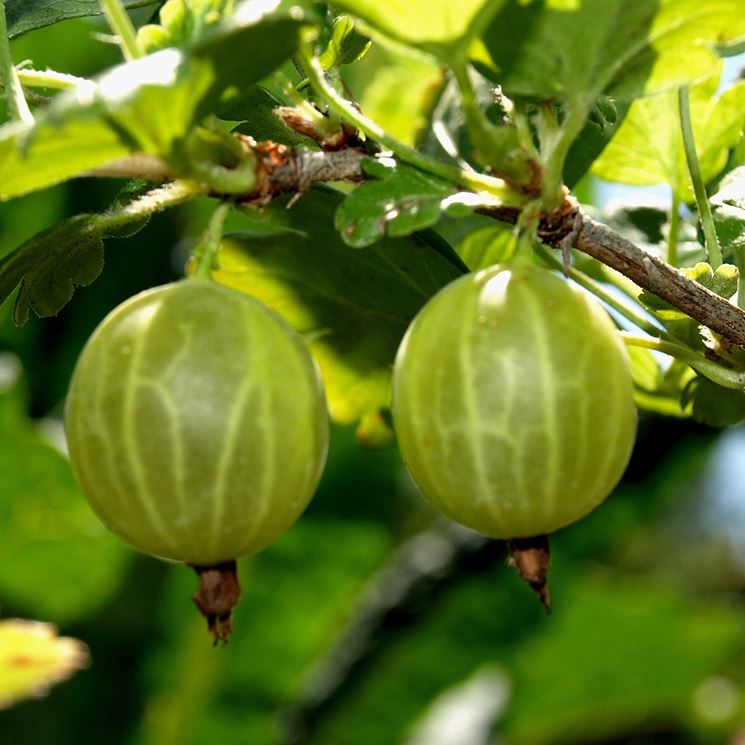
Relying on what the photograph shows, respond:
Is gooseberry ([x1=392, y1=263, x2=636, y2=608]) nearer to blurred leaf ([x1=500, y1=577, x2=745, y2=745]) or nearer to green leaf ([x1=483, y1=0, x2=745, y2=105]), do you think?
green leaf ([x1=483, y1=0, x2=745, y2=105])

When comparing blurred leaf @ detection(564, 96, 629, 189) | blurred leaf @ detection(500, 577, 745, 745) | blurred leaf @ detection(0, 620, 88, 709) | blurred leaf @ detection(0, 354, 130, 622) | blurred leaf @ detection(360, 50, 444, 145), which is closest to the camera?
blurred leaf @ detection(564, 96, 629, 189)

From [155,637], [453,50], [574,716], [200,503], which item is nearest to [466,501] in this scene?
[200,503]

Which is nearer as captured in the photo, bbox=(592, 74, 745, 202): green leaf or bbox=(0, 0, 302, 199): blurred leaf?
A: bbox=(0, 0, 302, 199): blurred leaf

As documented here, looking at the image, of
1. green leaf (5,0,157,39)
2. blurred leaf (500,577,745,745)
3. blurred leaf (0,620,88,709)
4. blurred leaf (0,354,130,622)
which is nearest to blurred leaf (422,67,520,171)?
green leaf (5,0,157,39)

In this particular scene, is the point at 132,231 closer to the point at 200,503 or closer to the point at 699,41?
the point at 200,503

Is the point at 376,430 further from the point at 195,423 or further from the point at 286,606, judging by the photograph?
the point at 286,606

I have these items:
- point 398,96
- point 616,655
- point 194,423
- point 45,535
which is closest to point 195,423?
point 194,423

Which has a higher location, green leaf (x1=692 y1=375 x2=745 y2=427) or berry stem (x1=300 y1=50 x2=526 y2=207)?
berry stem (x1=300 y1=50 x2=526 y2=207)

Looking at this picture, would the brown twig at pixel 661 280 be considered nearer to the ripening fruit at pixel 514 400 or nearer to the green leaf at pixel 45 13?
the ripening fruit at pixel 514 400
